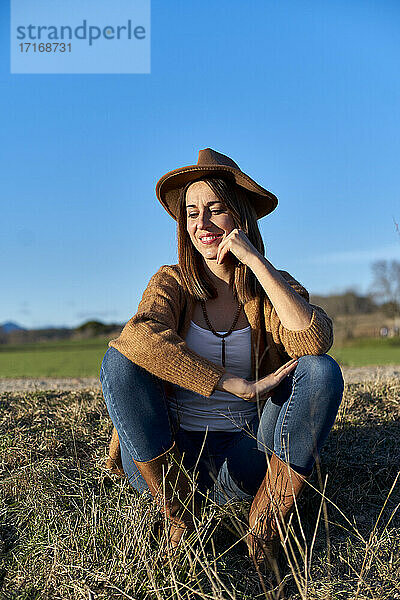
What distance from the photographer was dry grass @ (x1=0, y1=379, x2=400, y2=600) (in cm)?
180

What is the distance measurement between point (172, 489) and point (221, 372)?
1.54ft

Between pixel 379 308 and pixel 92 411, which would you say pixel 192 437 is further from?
pixel 379 308

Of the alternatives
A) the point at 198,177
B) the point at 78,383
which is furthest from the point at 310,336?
the point at 78,383

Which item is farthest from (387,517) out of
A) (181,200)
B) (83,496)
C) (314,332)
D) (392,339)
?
(392,339)

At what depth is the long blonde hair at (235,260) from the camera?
233 cm

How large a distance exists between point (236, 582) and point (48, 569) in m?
0.66

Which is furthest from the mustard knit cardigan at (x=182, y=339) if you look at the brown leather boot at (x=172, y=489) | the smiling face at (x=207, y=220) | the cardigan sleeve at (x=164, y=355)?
the brown leather boot at (x=172, y=489)

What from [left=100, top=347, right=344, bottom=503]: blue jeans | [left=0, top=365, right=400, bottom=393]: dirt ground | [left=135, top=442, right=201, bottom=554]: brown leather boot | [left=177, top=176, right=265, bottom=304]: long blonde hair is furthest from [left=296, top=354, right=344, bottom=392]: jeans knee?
[left=0, top=365, right=400, bottom=393]: dirt ground

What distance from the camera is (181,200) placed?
7.91 feet

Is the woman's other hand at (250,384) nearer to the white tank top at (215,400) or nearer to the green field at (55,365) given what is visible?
the white tank top at (215,400)

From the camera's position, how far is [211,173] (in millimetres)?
2400

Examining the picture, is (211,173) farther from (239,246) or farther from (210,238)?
(239,246)

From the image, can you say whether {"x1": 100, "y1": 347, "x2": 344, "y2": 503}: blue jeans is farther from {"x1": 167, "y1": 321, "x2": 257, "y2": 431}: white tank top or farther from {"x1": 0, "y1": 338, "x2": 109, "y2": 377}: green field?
{"x1": 0, "y1": 338, "x2": 109, "y2": 377}: green field

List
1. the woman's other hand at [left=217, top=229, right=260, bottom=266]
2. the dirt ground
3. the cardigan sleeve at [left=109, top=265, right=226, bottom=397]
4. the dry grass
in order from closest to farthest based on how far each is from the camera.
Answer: the dry grass
the cardigan sleeve at [left=109, top=265, right=226, bottom=397]
the woman's other hand at [left=217, top=229, right=260, bottom=266]
the dirt ground
